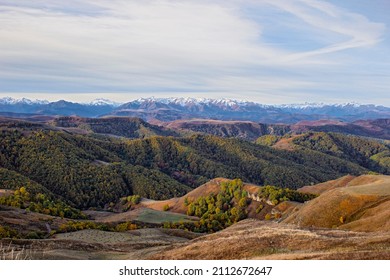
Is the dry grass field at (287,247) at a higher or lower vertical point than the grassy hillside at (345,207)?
higher

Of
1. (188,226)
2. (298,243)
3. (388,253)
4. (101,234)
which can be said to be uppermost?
(388,253)

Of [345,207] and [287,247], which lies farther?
[345,207]

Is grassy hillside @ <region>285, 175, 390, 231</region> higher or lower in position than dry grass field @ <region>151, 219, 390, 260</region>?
lower

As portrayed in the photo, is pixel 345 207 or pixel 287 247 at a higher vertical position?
pixel 287 247

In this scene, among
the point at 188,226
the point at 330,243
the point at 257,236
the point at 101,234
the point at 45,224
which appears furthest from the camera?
the point at 188,226

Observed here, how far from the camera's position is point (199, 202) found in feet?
602

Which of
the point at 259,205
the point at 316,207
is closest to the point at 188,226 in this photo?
the point at 259,205

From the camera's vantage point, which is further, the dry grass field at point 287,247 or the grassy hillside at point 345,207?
the grassy hillside at point 345,207

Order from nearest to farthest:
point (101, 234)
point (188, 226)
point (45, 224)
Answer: point (101, 234) < point (45, 224) < point (188, 226)

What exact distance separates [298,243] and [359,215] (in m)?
38.6

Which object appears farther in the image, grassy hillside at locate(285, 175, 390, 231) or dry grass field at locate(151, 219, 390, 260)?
grassy hillside at locate(285, 175, 390, 231)
